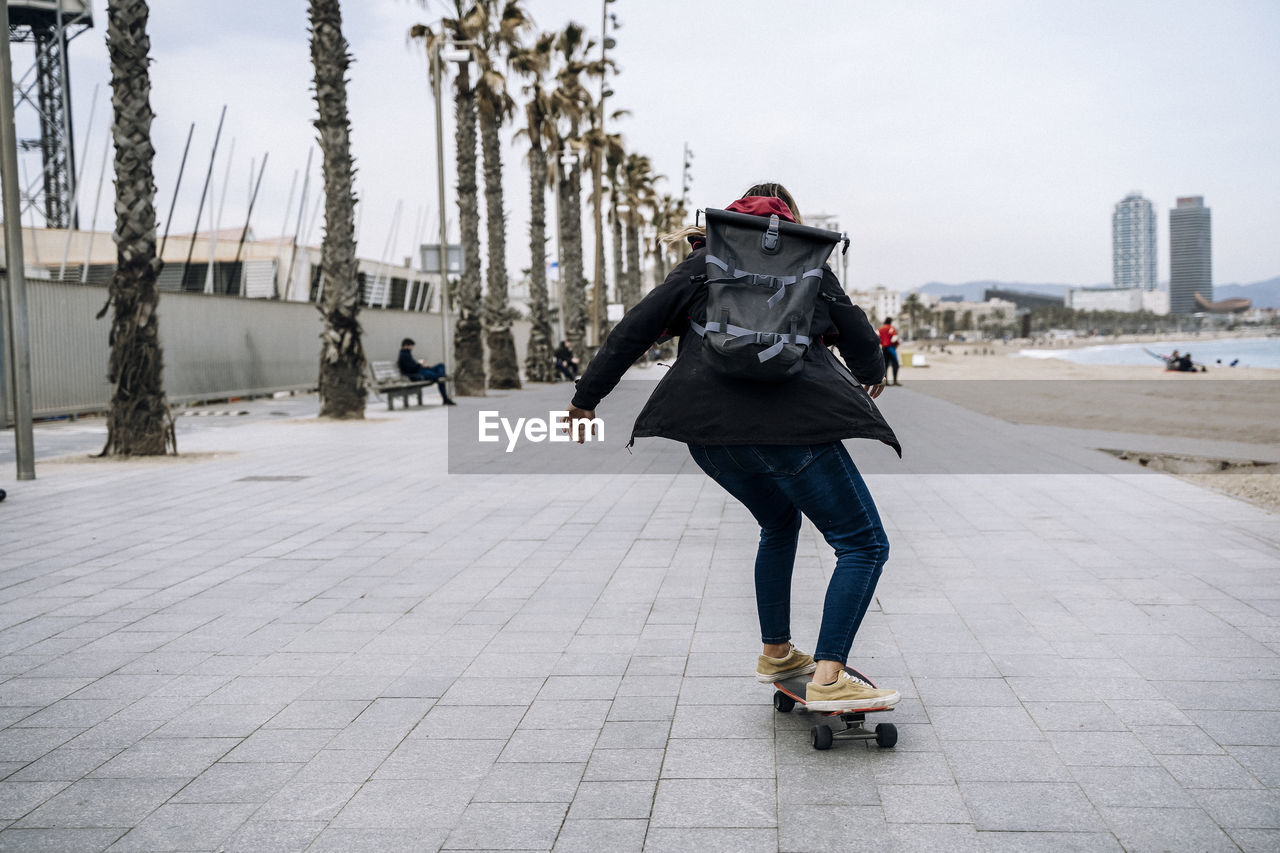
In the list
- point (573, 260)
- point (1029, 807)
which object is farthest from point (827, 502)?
point (573, 260)

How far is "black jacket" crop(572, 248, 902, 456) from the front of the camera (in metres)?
3.33

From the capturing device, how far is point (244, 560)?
21.9ft

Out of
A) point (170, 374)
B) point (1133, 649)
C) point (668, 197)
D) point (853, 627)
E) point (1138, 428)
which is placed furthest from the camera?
point (668, 197)

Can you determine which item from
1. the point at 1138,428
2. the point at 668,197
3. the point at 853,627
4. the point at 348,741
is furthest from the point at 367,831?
the point at 668,197

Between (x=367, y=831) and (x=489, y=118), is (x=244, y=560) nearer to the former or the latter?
(x=367, y=831)

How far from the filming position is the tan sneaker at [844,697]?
349cm

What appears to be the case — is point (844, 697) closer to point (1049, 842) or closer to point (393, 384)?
point (1049, 842)

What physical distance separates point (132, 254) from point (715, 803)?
436 inches

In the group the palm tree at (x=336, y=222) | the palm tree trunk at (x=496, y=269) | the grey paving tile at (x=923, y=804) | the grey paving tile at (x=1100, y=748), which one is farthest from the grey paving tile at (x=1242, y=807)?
the palm tree trunk at (x=496, y=269)

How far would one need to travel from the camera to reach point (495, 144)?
89.6 ft

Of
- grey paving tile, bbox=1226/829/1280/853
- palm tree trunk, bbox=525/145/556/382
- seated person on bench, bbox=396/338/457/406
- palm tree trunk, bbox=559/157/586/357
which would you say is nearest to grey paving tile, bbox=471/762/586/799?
grey paving tile, bbox=1226/829/1280/853

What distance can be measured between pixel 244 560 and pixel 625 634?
291cm

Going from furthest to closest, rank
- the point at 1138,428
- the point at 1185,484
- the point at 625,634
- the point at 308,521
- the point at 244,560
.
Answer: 1. the point at 1138,428
2. the point at 1185,484
3. the point at 308,521
4. the point at 244,560
5. the point at 625,634

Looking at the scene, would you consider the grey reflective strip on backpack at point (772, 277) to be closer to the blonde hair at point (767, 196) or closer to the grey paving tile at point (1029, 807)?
the blonde hair at point (767, 196)
